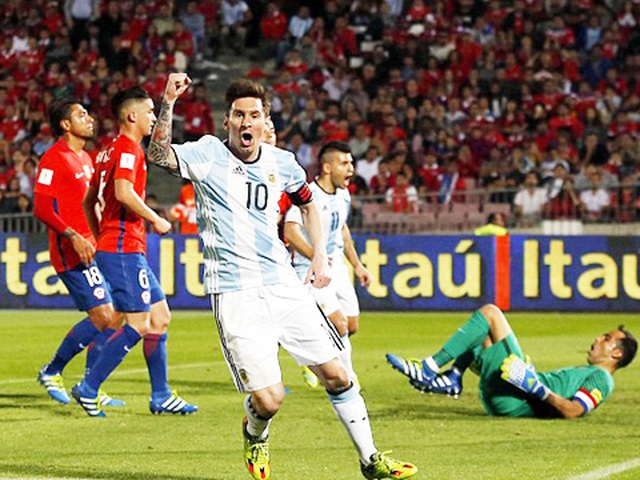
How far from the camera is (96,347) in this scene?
10508 mm

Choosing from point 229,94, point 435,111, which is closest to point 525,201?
point 435,111

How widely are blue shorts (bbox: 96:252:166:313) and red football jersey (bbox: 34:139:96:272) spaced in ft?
2.17

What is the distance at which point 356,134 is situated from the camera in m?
26.3

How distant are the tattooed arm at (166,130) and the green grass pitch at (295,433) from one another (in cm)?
165

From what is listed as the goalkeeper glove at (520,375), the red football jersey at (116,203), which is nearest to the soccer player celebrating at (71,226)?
the red football jersey at (116,203)

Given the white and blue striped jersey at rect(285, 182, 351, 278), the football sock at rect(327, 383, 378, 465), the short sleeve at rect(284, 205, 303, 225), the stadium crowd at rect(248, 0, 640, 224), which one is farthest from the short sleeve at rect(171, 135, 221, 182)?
the stadium crowd at rect(248, 0, 640, 224)

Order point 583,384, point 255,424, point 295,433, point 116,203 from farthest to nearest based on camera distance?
point 116,203 → point 583,384 → point 295,433 → point 255,424

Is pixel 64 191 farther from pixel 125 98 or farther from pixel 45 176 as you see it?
pixel 125 98

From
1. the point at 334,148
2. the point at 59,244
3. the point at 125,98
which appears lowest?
the point at 59,244

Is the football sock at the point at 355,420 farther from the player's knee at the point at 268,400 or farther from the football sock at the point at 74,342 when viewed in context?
the football sock at the point at 74,342

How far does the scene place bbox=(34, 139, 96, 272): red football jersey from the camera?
1092 centimetres

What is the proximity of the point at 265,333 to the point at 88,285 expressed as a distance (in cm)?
377

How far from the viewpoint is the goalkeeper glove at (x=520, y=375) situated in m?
9.61

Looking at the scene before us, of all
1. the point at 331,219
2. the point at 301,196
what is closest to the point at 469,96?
the point at 331,219
